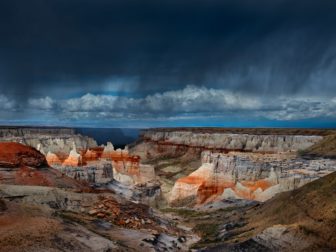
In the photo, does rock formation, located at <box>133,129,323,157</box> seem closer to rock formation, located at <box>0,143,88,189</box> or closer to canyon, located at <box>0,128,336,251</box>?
canyon, located at <box>0,128,336,251</box>

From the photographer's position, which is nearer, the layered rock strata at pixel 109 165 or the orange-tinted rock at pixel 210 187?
the orange-tinted rock at pixel 210 187

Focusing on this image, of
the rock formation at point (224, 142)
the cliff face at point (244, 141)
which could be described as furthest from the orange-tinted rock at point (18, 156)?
the cliff face at point (244, 141)

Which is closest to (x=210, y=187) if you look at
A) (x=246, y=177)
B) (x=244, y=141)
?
(x=246, y=177)

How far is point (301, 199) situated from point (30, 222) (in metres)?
21.0

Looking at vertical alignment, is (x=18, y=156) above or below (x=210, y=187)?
above

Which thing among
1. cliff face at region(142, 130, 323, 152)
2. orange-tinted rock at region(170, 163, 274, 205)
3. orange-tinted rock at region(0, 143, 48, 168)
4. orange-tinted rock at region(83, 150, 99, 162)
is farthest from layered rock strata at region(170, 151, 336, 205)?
cliff face at region(142, 130, 323, 152)

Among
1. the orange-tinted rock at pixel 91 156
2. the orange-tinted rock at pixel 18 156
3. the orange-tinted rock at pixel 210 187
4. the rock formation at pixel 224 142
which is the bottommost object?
the orange-tinted rock at pixel 210 187

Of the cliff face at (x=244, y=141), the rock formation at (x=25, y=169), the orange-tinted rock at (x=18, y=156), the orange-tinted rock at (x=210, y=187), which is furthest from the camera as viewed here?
the cliff face at (x=244, y=141)

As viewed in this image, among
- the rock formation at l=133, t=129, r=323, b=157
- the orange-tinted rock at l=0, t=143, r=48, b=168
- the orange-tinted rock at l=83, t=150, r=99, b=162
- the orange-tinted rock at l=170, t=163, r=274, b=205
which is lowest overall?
the orange-tinted rock at l=170, t=163, r=274, b=205

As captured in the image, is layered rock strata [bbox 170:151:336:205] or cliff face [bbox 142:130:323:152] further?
cliff face [bbox 142:130:323:152]

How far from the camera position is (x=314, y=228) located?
3161 cm

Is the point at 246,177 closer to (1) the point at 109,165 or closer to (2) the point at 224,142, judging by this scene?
(1) the point at 109,165

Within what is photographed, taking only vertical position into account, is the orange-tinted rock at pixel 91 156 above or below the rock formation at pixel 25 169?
below

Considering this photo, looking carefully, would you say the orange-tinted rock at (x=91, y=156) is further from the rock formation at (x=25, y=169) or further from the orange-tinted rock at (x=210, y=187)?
the rock formation at (x=25, y=169)
